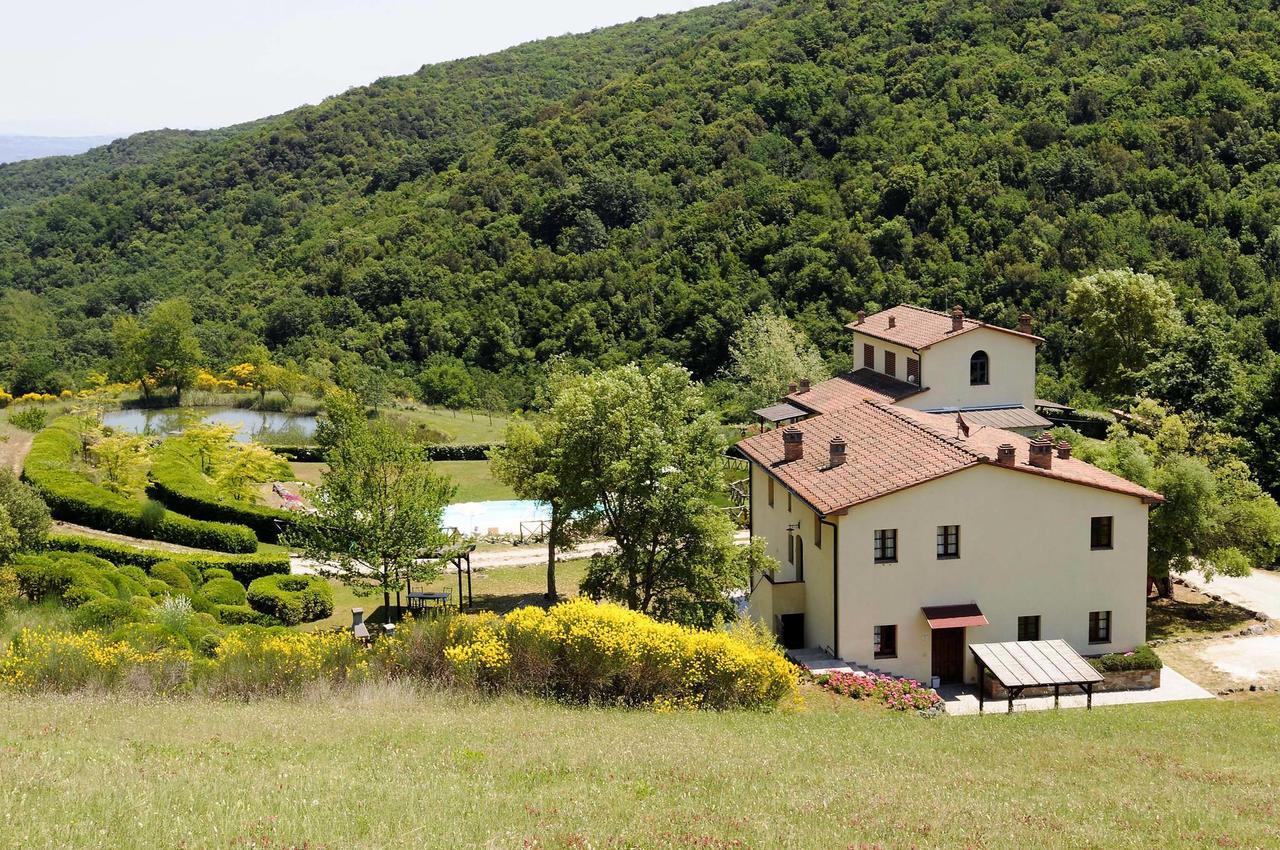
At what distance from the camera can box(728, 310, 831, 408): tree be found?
5728cm

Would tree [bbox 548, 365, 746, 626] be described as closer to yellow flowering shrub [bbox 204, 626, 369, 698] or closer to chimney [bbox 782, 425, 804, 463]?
chimney [bbox 782, 425, 804, 463]

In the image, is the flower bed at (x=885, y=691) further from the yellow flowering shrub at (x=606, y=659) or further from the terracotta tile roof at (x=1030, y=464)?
the terracotta tile roof at (x=1030, y=464)

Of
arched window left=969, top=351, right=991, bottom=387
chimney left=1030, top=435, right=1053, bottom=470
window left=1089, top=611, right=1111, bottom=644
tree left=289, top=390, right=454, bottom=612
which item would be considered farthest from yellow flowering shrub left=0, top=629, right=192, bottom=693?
arched window left=969, top=351, right=991, bottom=387

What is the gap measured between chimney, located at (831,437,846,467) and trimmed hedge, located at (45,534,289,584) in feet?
49.2

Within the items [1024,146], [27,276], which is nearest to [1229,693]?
[1024,146]

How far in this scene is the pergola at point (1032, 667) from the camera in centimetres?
2395

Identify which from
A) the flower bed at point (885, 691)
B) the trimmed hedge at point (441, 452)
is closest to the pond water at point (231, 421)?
the trimmed hedge at point (441, 452)

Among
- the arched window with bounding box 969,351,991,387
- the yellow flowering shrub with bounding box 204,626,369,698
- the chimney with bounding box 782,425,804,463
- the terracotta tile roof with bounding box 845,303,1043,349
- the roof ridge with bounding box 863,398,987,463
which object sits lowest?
the yellow flowering shrub with bounding box 204,626,369,698

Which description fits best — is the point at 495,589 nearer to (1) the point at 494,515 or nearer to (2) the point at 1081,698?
(1) the point at 494,515

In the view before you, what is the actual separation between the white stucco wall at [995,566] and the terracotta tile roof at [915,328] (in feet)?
43.0

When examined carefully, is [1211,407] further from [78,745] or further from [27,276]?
[27,276]

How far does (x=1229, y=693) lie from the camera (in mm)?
25109

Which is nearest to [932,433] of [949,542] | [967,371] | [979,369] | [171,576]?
[949,542]

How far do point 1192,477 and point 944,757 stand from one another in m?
16.7
